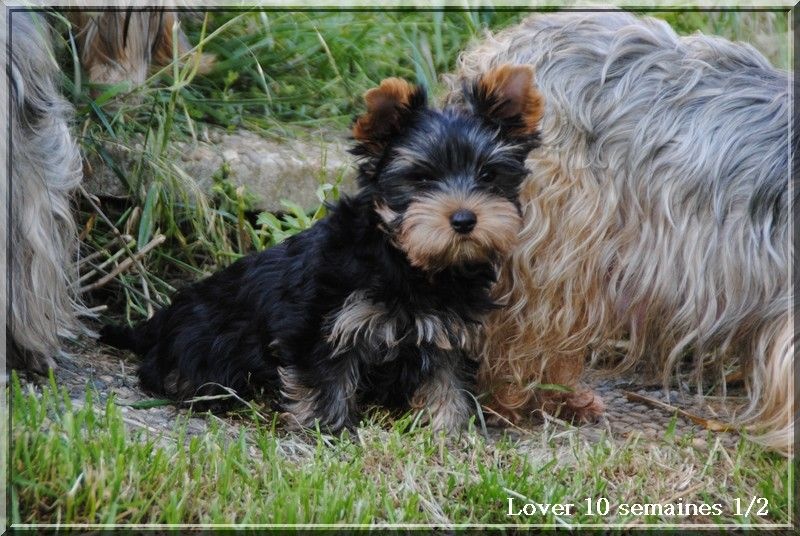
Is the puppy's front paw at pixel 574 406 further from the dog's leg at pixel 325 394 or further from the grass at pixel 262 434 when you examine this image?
the dog's leg at pixel 325 394

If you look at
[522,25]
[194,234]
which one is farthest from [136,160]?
[522,25]

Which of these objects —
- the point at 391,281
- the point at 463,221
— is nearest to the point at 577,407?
the point at 391,281

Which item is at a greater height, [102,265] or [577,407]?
[102,265]

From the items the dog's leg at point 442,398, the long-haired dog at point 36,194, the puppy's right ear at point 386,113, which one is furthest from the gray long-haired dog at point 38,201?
the dog's leg at point 442,398

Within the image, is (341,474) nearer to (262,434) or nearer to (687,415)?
(262,434)

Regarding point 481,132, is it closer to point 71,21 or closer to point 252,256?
point 252,256

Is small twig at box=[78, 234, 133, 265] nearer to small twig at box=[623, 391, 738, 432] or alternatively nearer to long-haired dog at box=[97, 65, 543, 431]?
long-haired dog at box=[97, 65, 543, 431]
